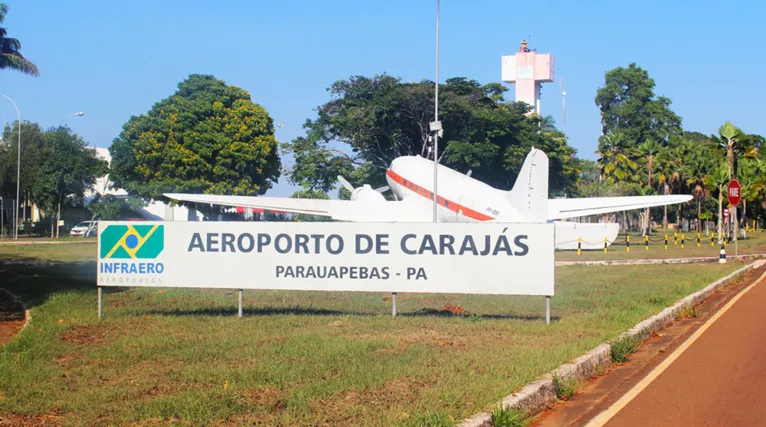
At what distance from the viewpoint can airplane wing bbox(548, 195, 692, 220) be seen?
35844 millimetres

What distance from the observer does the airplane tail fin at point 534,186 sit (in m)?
30.2

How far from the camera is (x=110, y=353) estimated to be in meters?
9.92

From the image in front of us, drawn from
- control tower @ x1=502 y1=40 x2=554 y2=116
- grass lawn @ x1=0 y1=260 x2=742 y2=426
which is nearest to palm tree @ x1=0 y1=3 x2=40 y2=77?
grass lawn @ x1=0 y1=260 x2=742 y2=426

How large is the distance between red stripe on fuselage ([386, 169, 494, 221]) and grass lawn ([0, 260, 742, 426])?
15.3 metres

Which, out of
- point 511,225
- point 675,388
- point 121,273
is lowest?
point 675,388

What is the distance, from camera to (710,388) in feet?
28.4

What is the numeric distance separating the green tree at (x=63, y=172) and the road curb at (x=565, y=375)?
5358 centimetres

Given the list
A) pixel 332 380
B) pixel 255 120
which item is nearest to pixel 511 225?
pixel 332 380

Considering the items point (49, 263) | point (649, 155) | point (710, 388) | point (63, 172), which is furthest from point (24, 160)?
point (710, 388)

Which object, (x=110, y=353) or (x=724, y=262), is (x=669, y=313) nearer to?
(x=110, y=353)

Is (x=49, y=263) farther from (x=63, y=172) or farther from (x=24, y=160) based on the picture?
(x=24, y=160)

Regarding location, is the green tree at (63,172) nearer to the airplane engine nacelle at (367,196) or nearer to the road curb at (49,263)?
the airplane engine nacelle at (367,196)

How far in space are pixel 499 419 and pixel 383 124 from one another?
5191 centimetres

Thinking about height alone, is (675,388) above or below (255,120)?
below
